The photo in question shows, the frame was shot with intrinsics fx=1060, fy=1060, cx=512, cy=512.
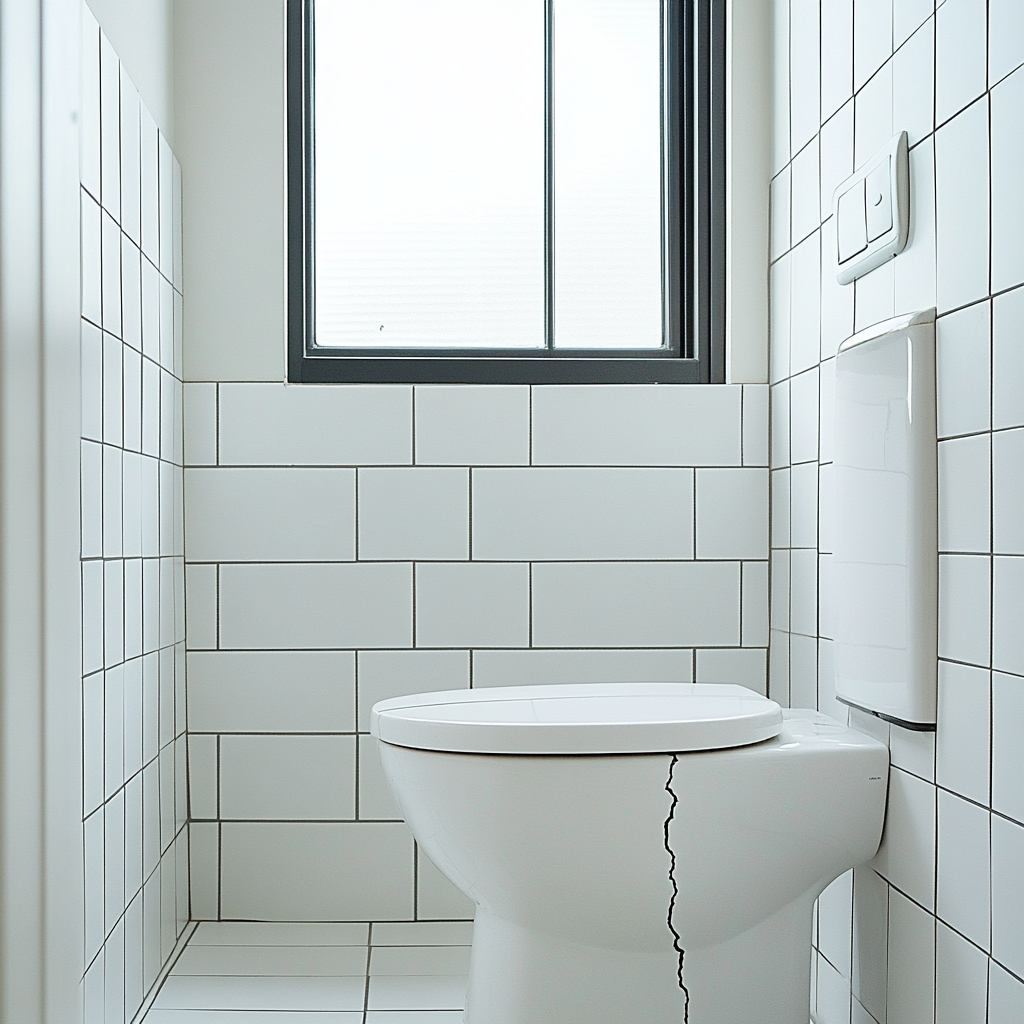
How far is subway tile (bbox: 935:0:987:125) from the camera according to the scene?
105cm

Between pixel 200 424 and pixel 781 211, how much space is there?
1.04m

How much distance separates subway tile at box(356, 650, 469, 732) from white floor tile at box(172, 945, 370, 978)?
358mm

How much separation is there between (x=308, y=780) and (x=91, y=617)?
0.66m

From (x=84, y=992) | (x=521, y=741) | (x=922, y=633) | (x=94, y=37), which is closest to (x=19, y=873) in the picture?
(x=521, y=741)

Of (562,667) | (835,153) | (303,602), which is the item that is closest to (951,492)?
(835,153)

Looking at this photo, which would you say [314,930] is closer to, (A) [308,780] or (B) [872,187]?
(A) [308,780]

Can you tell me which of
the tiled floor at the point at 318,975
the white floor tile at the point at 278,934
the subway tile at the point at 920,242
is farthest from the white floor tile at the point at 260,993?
the subway tile at the point at 920,242

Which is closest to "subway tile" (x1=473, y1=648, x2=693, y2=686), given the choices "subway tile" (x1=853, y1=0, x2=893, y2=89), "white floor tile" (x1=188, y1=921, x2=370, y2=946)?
"white floor tile" (x1=188, y1=921, x2=370, y2=946)

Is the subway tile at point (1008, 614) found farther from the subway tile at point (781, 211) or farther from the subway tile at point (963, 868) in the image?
the subway tile at point (781, 211)

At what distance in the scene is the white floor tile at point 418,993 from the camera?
1.54 metres

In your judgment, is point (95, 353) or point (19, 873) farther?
point (95, 353)

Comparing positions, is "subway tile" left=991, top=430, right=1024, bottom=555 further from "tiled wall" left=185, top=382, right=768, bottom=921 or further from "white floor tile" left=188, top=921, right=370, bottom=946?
"white floor tile" left=188, top=921, right=370, bottom=946

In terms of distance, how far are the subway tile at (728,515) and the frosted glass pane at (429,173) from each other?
402 mm

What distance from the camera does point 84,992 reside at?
1230 millimetres
